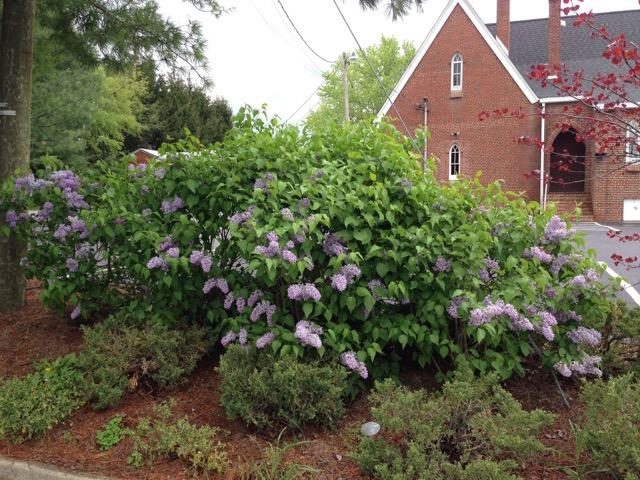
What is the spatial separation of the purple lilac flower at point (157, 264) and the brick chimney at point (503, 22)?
26490 mm

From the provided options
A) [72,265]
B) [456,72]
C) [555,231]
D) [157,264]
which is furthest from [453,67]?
[157,264]

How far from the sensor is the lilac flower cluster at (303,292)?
137 inches

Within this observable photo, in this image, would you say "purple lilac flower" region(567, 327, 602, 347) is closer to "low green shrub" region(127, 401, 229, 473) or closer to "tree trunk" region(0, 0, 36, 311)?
"low green shrub" region(127, 401, 229, 473)

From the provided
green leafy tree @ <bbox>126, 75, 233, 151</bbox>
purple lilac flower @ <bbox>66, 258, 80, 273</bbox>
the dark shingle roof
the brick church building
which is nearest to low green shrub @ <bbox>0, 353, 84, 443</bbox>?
purple lilac flower @ <bbox>66, 258, 80, 273</bbox>

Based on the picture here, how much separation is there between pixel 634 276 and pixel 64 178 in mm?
8404

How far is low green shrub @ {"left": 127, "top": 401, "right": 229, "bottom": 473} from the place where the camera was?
312cm

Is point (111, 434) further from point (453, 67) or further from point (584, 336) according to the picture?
point (453, 67)

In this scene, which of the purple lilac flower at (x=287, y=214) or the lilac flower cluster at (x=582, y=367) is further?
the lilac flower cluster at (x=582, y=367)

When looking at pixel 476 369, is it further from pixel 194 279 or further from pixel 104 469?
pixel 104 469

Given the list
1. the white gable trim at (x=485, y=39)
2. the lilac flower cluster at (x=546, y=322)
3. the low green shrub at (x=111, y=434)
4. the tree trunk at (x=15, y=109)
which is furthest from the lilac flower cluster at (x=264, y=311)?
the white gable trim at (x=485, y=39)

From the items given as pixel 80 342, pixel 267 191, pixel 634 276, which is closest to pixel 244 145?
pixel 267 191

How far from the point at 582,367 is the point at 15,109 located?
16.4 feet

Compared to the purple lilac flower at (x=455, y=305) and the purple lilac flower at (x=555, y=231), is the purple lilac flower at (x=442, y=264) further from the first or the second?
the purple lilac flower at (x=555, y=231)

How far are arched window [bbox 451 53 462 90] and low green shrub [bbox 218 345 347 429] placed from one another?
24.8 meters
